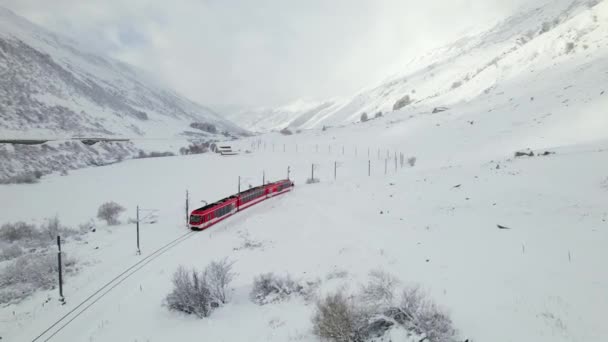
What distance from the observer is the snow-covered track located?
1163cm

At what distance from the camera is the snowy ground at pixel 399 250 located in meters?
9.23

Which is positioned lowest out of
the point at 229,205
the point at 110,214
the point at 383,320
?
Answer: the point at 110,214

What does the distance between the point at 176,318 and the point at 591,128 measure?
44467 mm

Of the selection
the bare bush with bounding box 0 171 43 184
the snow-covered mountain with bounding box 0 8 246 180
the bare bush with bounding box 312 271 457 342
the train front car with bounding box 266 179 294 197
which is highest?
the snow-covered mountain with bounding box 0 8 246 180

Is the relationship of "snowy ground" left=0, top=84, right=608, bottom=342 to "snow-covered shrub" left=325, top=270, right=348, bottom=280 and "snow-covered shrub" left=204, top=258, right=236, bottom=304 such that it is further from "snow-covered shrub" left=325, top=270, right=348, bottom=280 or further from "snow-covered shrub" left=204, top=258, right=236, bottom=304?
"snow-covered shrub" left=204, top=258, right=236, bottom=304

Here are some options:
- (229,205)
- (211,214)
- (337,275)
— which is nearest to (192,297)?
(337,275)

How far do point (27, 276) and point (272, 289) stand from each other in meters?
12.9

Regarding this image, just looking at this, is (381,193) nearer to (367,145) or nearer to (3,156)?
(367,145)

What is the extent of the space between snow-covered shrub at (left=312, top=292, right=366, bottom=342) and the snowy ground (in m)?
0.72

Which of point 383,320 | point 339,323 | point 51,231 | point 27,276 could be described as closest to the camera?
point 339,323

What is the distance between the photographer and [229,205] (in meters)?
28.3

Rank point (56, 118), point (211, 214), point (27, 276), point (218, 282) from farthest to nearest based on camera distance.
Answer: point (56, 118)
point (211, 214)
point (27, 276)
point (218, 282)

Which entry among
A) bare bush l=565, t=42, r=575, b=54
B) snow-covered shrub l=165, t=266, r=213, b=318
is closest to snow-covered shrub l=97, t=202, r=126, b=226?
snow-covered shrub l=165, t=266, r=213, b=318

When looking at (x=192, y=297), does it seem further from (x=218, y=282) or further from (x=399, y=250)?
(x=399, y=250)
